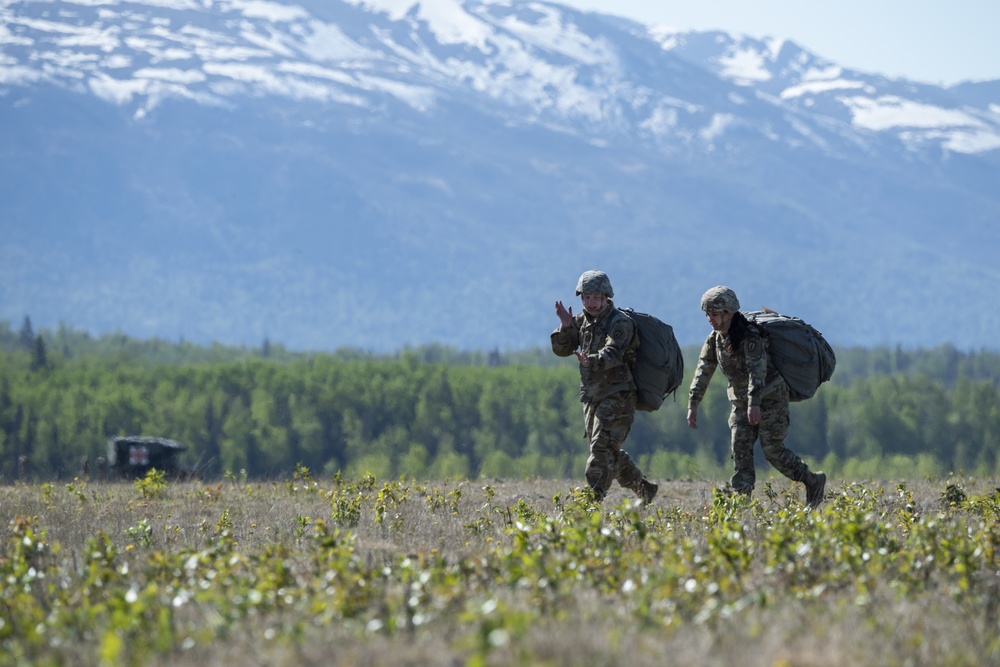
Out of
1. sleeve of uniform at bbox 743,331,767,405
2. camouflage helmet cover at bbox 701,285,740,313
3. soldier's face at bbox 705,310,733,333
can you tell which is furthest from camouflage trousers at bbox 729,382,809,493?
camouflage helmet cover at bbox 701,285,740,313

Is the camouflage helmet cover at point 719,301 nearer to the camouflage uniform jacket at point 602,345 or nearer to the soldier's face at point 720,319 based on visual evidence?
the soldier's face at point 720,319

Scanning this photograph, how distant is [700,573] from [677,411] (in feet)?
346

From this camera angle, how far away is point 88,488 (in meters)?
18.1

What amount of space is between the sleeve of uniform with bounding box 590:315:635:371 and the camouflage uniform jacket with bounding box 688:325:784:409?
78 cm

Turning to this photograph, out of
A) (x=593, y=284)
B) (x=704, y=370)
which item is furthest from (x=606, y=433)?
(x=593, y=284)

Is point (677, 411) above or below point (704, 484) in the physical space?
below

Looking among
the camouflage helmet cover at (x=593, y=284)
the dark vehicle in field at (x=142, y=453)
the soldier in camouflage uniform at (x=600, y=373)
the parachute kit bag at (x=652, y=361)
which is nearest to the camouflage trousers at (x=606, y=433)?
the soldier in camouflage uniform at (x=600, y=373)

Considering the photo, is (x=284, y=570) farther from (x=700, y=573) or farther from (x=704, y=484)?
(x=704, y=484)

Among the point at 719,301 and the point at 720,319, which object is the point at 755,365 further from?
the point at 719,301

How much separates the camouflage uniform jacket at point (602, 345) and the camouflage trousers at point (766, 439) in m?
1.14

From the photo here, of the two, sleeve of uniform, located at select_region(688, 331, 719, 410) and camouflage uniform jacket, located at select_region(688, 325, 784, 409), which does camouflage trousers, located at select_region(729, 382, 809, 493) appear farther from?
sleeve of uniform, located at select_region(688, 331, 719, 410)

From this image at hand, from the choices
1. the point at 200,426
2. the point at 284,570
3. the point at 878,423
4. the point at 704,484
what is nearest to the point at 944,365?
the point at 878,423

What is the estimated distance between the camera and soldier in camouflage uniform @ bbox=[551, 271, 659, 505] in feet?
43.5

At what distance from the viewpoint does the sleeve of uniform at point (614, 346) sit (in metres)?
13.0
